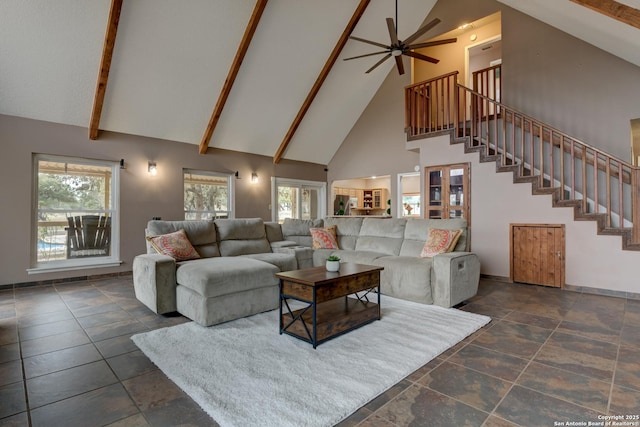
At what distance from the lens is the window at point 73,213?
5.12 m

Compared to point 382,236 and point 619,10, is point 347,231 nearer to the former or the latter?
point 382,236

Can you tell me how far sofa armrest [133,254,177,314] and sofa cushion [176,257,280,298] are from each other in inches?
3.9

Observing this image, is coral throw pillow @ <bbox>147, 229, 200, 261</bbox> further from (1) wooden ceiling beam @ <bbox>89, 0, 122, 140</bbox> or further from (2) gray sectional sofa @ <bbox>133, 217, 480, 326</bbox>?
(1) wooden ceiling beam @ <bbox>89, 0, 122, 140</bbox>

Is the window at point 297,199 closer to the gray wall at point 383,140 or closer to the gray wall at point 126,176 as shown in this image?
the gray wall at point 126,176

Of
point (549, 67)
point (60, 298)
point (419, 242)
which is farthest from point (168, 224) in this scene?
point (549, 67)

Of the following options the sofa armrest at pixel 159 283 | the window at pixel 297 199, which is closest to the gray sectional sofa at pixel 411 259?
the sofa armrest at pixel 159 283

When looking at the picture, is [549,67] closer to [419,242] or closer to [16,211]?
[419,242]

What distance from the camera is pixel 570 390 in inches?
77.8

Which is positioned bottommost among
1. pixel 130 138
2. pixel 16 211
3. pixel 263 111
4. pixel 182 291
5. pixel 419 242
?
pixel 182 291

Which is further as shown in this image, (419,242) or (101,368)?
(419,242)

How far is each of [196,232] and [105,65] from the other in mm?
2833

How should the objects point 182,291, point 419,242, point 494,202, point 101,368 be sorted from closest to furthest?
point 101,368, point 182,291, point 419,242, point 494,202

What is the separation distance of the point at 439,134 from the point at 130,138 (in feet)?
18.8

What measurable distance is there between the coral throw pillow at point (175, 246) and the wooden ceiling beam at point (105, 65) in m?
2.70
